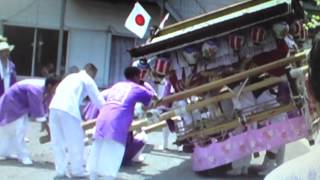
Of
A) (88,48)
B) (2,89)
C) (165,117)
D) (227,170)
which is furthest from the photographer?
(88,48)

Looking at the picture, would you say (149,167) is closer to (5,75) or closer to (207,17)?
(207,17)

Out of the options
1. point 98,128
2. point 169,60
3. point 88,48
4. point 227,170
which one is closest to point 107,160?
point 98,128

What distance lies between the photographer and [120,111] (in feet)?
24.9

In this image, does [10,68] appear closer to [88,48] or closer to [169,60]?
[169,60]

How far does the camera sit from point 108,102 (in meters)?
7.80

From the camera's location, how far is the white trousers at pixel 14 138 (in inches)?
376

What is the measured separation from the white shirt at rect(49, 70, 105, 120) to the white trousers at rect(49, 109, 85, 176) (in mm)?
79

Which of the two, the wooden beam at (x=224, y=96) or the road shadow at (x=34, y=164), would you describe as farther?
the road shadow at (x=34, y=164)

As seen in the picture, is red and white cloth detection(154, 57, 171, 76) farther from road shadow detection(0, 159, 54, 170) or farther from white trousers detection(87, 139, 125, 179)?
road shadow detection(0, 159, 54, 170)

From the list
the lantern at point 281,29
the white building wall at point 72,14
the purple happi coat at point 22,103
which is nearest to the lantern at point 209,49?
the lantern at point 281,29

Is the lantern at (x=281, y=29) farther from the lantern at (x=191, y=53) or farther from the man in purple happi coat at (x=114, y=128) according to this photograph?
the man in purple happi coat at (x=114, y=128)

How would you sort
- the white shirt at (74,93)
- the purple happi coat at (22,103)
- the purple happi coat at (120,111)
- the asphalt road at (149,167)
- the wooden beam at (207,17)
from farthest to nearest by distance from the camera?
the purple happi coat at (22,103) < the asphalt road at (149,167) < the white shirt at (74,93) < the wooden beam at (207,17) < the purple happi coat at (120,111)

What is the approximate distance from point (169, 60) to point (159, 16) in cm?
1209

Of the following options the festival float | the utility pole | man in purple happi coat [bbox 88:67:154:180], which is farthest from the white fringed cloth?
the utility pole
